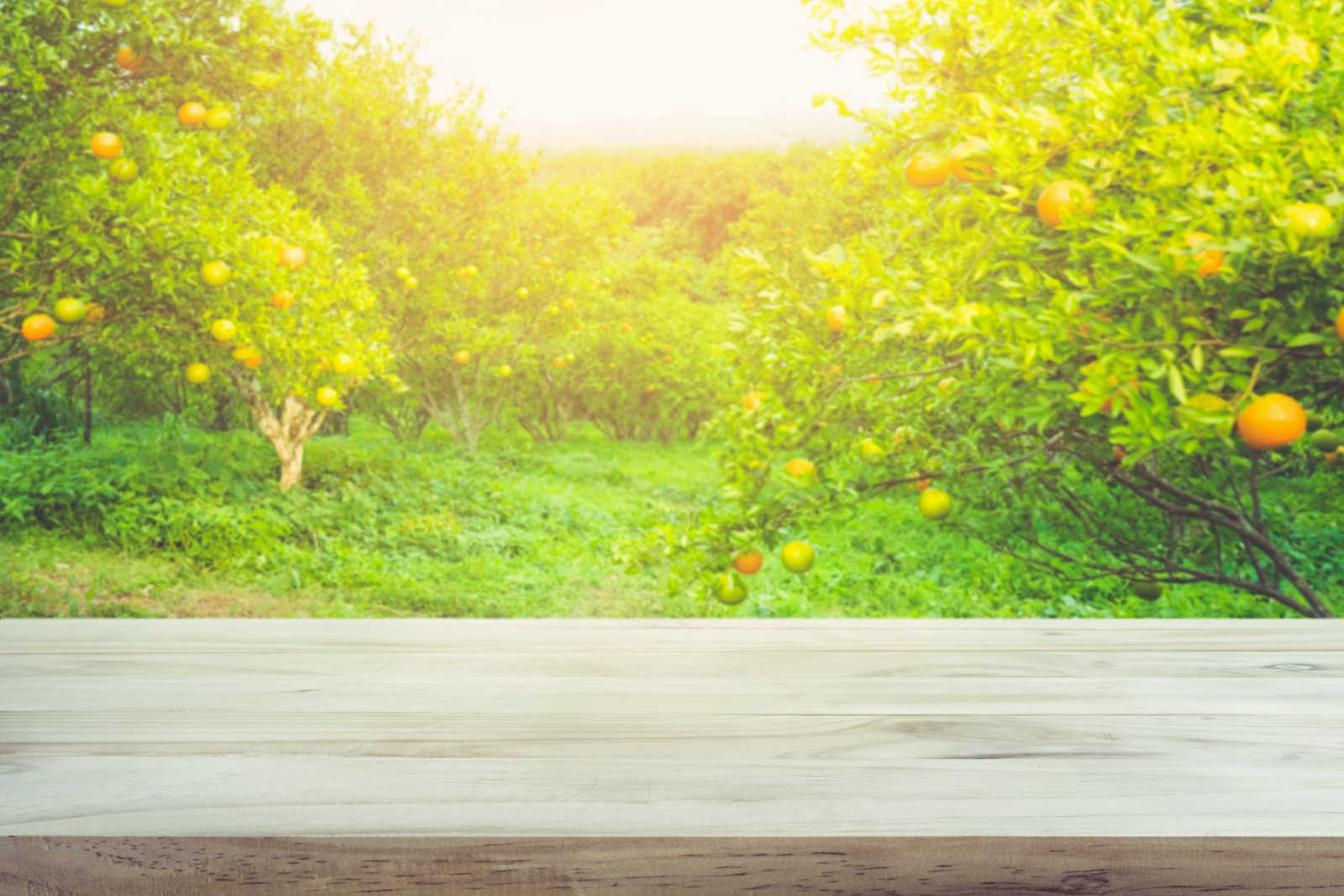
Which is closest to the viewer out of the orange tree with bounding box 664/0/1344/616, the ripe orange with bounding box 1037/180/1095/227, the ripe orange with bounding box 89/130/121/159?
the orange tree with bounding box 664/0/1344/616

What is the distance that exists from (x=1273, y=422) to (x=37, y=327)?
9.56 ft

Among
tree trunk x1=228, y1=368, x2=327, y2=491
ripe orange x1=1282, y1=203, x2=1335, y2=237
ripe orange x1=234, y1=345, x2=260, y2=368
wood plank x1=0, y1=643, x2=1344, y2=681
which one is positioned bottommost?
tree trunk x1=228, y1=368, x2=327, y2=491

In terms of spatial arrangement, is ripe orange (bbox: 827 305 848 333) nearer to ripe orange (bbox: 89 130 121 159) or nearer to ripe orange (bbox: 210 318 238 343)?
ripe orange (bbox: 210 318 238 343)

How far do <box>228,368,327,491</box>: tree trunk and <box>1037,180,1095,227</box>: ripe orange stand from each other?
255 cm

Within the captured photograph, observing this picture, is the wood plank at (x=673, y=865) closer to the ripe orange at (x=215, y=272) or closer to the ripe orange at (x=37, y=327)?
the ripe orange at (x=215, y=272)

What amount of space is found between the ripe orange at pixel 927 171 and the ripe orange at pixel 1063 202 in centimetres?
21

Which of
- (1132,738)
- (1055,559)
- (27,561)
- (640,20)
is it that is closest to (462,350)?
(640,20)

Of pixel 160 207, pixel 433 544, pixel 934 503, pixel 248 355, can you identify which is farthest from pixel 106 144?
pixel 934 503

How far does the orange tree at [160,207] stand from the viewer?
274 cm

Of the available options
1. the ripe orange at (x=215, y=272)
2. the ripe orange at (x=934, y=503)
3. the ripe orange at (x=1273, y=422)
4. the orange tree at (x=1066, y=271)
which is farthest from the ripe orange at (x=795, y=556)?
the ripe orange at (x=215, y=272)

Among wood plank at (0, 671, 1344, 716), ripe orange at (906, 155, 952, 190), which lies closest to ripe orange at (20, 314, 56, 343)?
ripe orange at (906, 155, 952, 190)

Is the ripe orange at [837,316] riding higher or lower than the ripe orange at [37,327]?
higher

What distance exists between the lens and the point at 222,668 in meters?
0.71

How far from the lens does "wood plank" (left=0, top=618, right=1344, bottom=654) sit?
777 mm
